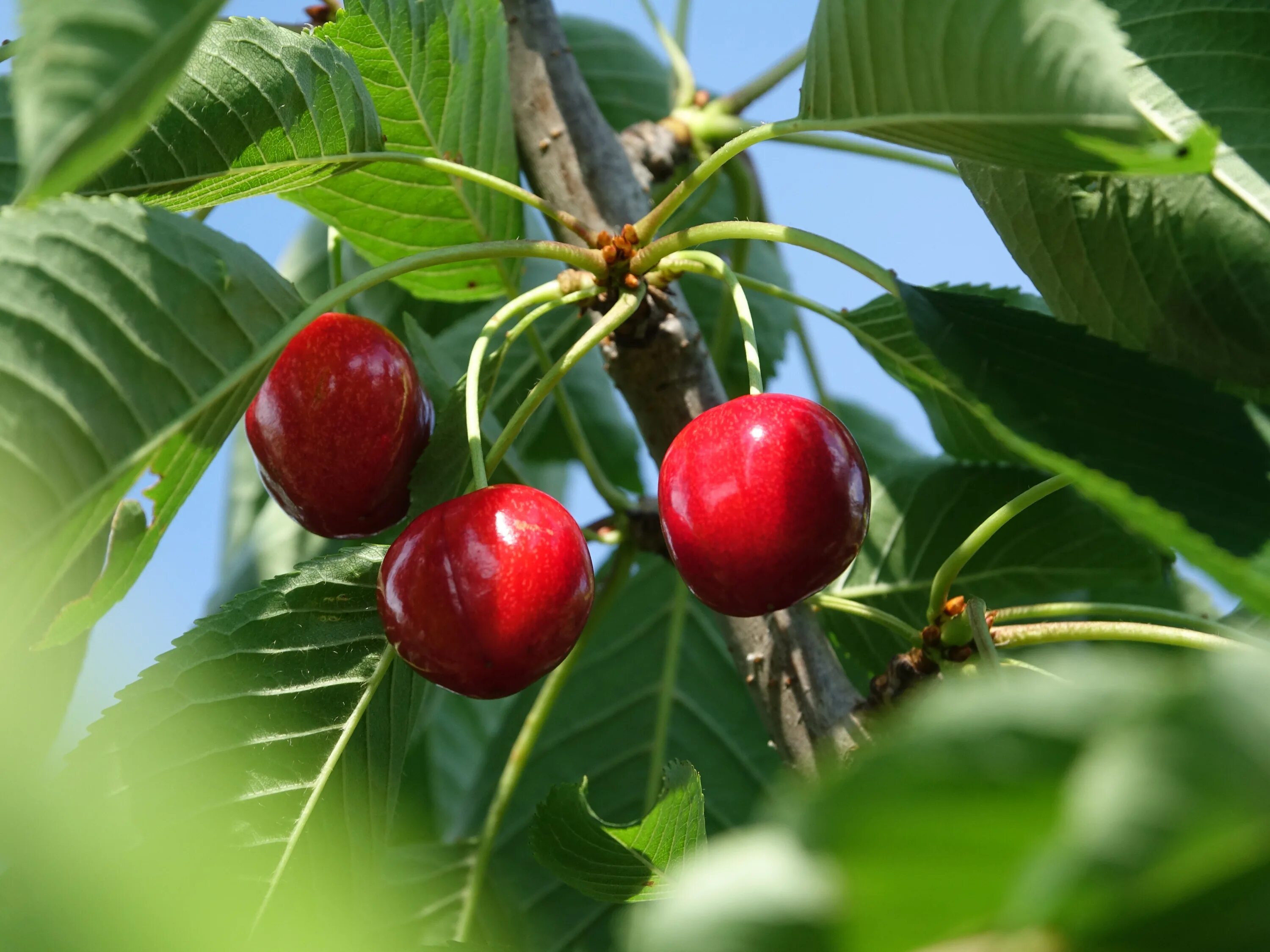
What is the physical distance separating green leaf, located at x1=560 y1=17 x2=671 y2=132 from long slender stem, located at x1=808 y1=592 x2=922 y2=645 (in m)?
1.12

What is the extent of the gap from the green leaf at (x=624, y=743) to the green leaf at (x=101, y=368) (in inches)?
36.7

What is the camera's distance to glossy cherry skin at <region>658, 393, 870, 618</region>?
868 millimetres

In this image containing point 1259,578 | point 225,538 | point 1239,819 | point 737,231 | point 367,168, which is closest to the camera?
point 1239,819

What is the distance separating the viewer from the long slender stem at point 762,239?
936 millimetres

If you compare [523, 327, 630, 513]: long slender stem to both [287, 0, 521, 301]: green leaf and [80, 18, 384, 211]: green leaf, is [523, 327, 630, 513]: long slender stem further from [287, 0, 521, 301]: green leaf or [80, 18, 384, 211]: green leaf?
[80, 18, 384, 211]: green leaf

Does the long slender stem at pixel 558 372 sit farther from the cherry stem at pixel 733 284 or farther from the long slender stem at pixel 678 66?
the long slender stem at pixel 678 66

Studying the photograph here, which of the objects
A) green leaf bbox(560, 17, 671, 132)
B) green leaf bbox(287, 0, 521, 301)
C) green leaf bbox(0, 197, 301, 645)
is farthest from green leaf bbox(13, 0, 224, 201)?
green leaf bbox(560, 17, 671, 132)

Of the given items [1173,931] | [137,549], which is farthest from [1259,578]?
[137,549]

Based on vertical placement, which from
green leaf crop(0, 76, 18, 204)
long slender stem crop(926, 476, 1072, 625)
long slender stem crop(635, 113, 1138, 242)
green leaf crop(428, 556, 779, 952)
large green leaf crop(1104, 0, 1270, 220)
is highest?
green leaf crop(0, 76, 18, 204)

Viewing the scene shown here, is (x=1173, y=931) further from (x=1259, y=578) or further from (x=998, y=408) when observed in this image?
(x=998, y=408)

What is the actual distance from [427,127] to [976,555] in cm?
78

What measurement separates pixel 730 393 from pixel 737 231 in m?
0.78

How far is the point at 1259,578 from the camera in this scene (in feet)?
1.59

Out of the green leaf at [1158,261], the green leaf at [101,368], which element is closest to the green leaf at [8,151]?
the green leaf at [101,368]
